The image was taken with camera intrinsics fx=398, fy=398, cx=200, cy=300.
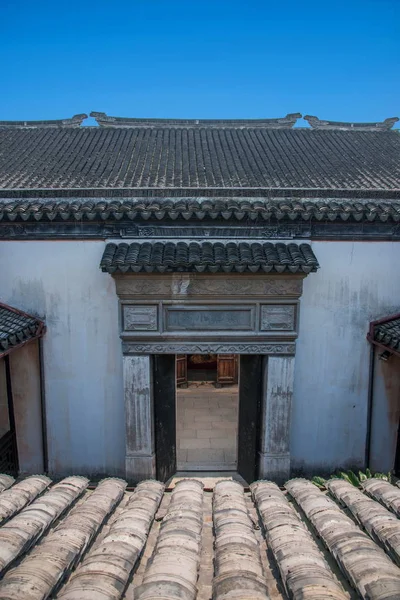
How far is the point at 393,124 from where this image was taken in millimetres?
10125

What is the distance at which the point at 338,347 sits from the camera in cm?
657

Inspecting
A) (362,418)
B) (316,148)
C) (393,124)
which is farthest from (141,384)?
(393,124)

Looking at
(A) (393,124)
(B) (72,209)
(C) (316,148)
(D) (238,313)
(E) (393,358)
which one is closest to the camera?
(B) (72,209)

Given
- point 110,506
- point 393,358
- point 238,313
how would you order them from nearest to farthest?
point 110,506
point 238,313
point 393,358

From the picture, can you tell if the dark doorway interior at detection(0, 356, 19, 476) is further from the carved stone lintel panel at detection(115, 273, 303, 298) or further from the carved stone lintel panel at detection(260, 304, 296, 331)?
the carved stone lintel panel at detection(260, 304, 296, 331)

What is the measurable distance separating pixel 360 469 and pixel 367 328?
98.9 inches

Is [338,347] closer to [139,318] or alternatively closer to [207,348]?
[207,348]

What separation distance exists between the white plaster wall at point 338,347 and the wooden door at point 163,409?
209cm

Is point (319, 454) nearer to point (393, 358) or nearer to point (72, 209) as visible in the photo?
point (393, 358)

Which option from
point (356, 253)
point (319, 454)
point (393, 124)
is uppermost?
point (393, 124)

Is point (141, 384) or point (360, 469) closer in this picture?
point (141, 384)

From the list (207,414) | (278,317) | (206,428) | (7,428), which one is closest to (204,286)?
(278,317)

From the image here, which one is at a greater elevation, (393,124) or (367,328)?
(393,124)

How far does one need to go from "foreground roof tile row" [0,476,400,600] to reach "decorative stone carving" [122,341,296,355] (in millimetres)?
2570
